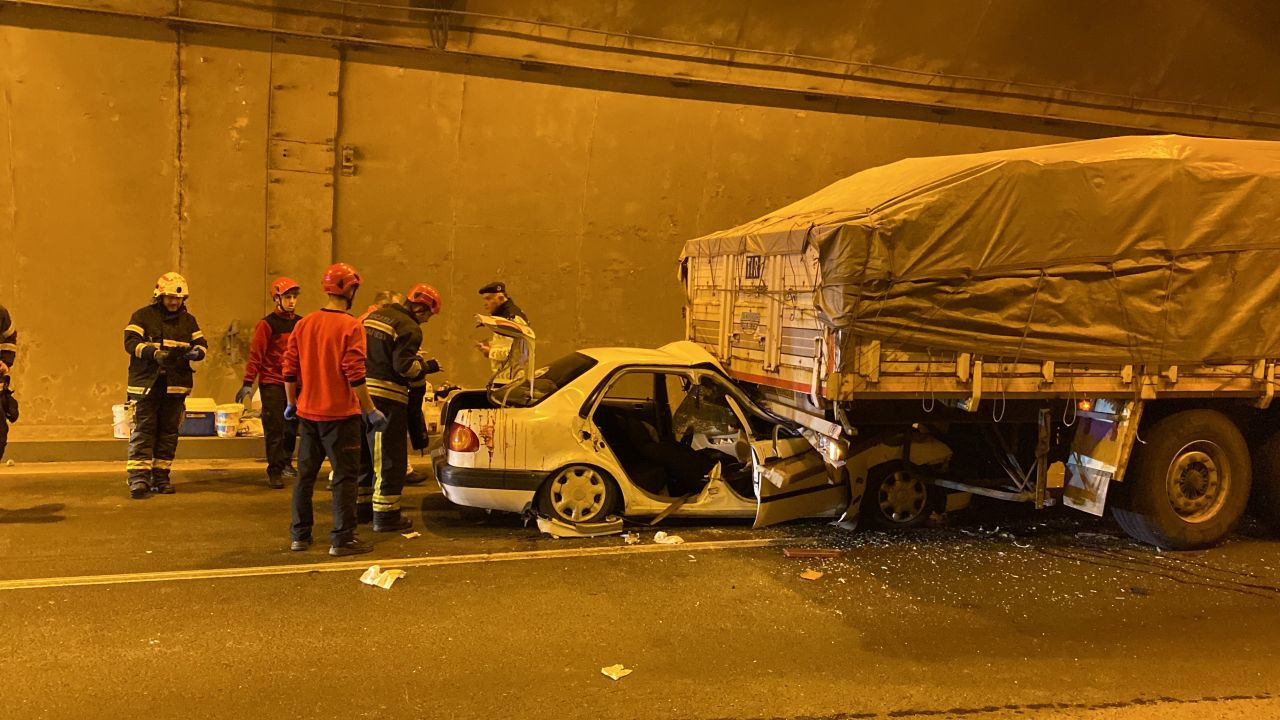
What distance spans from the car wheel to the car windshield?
1.85ft

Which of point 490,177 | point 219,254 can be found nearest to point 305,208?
point 219,254

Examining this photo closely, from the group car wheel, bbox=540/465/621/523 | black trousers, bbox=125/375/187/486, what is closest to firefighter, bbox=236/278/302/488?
black trousers, bbox=125/375/187/486

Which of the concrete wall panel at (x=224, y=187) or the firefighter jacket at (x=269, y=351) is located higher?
the concrete wall panel at (x=224, y=187)

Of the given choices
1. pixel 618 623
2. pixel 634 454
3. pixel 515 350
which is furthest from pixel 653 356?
pixel 618 623

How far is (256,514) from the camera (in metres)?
6.07

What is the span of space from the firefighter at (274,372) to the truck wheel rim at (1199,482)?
7051 millimetres

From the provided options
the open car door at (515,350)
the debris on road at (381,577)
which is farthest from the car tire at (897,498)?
the debris on road at (381,577)

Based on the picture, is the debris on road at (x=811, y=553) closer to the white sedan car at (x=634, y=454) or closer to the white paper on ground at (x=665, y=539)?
the white sedan car at (x=634, y=454)

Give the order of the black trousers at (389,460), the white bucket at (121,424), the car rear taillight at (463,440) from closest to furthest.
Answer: the car rear taillight at (463,440), the black trousers at (389,460), the white bucket at (121,424)

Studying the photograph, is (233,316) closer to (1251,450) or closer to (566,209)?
(566,209)

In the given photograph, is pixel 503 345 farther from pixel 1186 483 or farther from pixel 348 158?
pixel 1186 483

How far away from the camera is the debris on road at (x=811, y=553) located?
5.41 m

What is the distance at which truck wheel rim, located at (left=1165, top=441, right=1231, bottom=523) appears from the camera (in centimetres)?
574

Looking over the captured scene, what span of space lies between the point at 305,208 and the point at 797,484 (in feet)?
22.3
